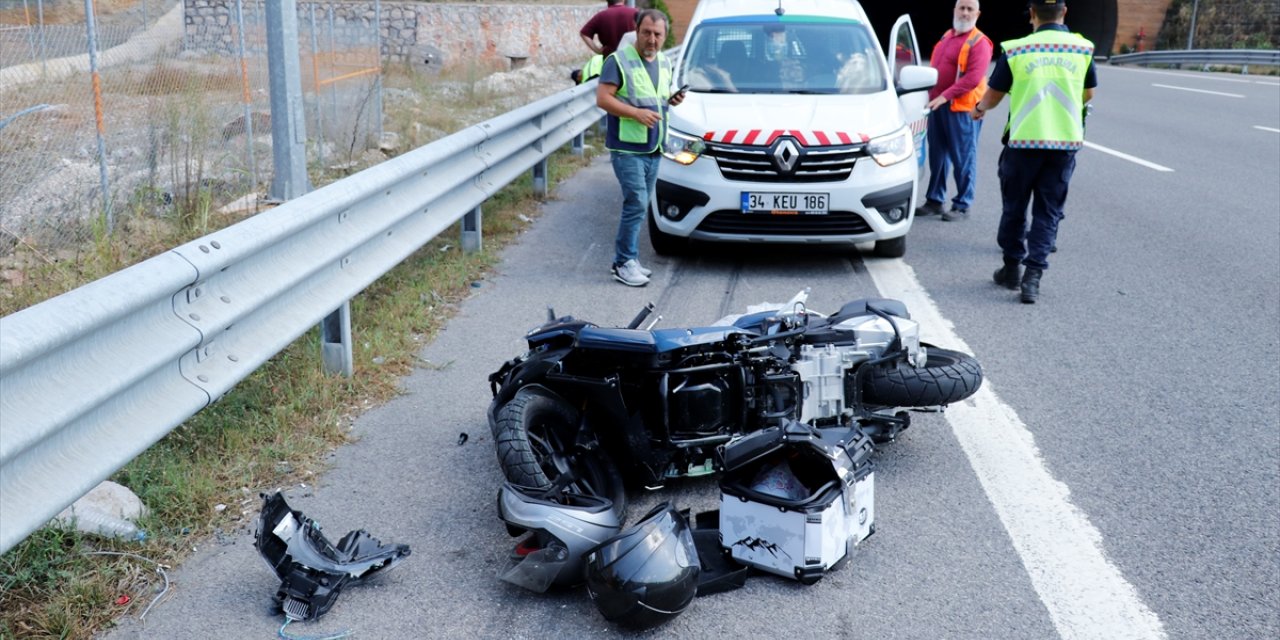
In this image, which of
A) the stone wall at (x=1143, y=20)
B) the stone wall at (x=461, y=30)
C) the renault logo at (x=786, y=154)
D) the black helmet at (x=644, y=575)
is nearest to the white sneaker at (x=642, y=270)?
the renault logo at (x=786, y=154)

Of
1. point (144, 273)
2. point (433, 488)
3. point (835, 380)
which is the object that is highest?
point (144, 273)

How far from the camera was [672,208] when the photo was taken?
28.1 ft

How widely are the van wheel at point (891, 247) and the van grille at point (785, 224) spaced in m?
0.45

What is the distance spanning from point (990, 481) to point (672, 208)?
4.33 meters

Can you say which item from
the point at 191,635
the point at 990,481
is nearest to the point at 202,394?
the point at 191,635

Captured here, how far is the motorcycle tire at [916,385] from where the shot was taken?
489cm

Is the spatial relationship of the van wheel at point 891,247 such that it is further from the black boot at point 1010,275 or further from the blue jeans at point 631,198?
the blue jeans at point 631,198

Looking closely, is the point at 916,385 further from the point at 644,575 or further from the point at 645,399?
the point at 644,575

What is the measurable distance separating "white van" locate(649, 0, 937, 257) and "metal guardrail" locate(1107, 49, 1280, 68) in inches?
1032

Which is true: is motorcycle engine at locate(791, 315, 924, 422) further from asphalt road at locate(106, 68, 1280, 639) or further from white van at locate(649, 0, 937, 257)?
white van at locate(649, 0, 937, 257)

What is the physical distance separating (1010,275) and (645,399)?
14.1 ft

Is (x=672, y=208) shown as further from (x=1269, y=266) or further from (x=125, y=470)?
(x=125, y=470)

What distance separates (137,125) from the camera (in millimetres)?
11273

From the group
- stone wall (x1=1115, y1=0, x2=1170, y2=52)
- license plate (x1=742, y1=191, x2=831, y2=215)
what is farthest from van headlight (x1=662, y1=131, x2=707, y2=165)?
stone wall (x1=1115, y1=0, x2=1170, y2=52)
